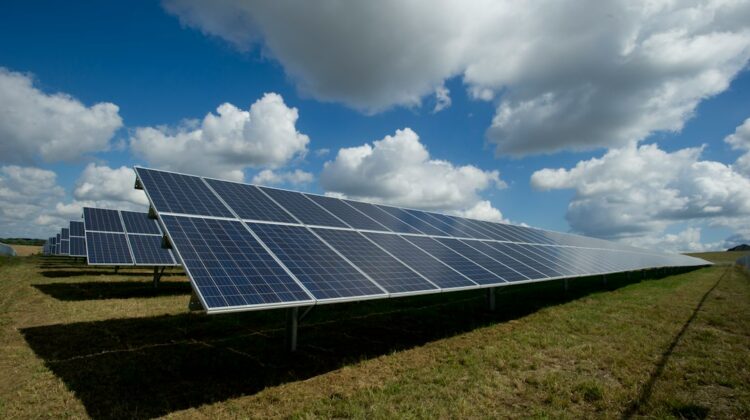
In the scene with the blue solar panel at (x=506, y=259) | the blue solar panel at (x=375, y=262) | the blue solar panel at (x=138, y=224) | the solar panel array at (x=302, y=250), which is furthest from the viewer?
the blue solar panel at (x=138, y=224)

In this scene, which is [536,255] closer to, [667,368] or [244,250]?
[667,368]

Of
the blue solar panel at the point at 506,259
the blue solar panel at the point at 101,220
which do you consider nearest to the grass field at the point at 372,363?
the blue solar panel at the point at 506,259

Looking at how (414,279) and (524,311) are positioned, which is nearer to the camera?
(414,279)

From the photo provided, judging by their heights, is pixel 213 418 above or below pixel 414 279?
below

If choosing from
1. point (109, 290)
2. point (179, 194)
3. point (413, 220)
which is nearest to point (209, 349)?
point (179, 194)

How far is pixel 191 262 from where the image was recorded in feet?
27.1

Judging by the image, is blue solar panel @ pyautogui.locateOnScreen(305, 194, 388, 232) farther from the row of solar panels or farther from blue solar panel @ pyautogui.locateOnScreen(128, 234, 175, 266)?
blue solar panel @ pyautogui.locateOnScreen(128, 234, 175, 266)

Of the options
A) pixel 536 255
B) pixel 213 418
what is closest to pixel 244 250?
pixel 213 418

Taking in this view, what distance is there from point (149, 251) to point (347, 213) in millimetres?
15995

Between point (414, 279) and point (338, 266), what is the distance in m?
2.44

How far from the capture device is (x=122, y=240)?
2647 centimetres

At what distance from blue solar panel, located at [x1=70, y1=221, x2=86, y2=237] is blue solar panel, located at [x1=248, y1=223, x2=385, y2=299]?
3676cm

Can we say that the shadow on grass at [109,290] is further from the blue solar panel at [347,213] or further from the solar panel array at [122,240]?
the blue solar panel at [347,213]

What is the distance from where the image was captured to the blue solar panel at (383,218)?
17286 millimetres
